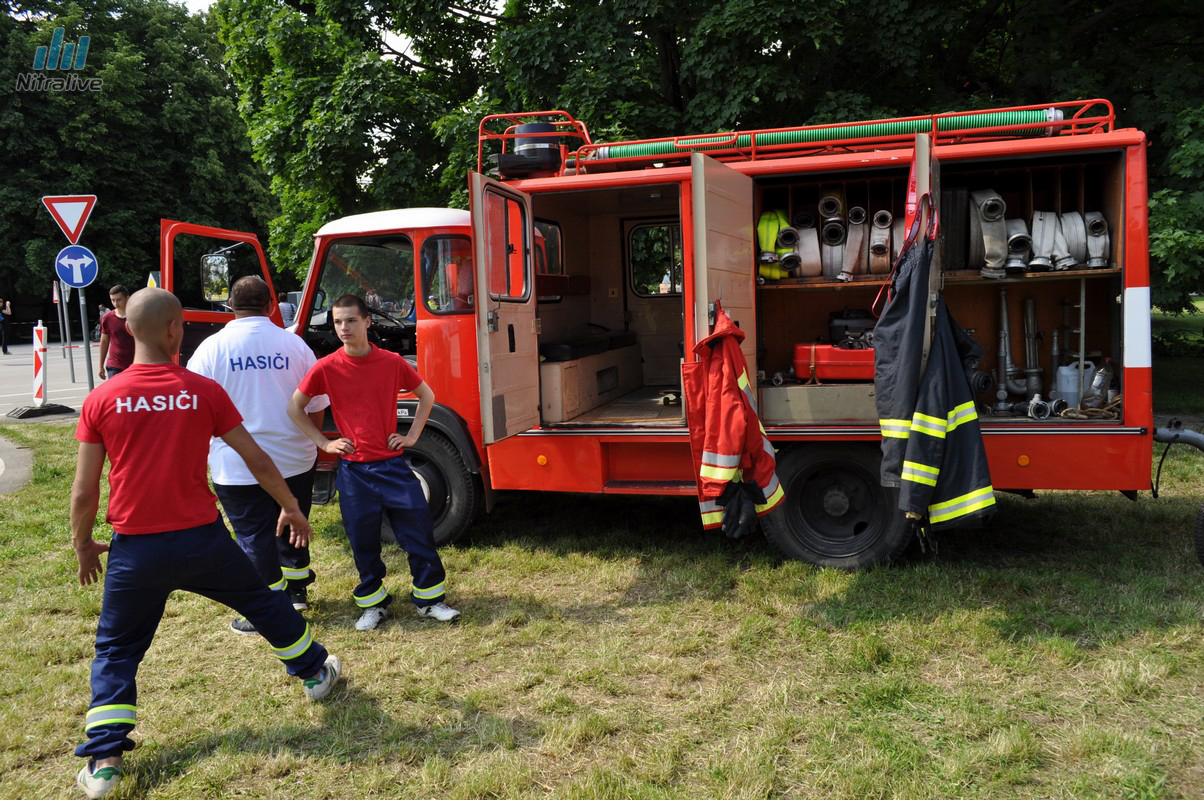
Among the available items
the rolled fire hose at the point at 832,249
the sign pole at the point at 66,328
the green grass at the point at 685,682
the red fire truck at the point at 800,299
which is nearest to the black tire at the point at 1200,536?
the green grass at the point at 685,682

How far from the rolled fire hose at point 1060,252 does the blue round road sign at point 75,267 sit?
10198 mm

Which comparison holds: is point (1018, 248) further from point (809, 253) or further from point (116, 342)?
point (116, 342)

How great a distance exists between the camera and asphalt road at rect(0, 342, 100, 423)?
1502cm

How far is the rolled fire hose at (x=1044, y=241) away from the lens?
205 inches

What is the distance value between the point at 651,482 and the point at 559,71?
20.2 feet

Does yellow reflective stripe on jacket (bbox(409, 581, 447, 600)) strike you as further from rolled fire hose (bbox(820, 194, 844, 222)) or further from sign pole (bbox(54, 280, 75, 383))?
sign pole (bbox(54, 280, 75, 383))

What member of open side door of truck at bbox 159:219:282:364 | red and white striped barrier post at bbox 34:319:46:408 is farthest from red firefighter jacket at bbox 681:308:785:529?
red and white striped barrier post at bbox 34:319:46:408

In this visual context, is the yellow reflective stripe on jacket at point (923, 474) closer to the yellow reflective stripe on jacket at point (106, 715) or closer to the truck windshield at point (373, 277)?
the truck windshield at point (373, 277)

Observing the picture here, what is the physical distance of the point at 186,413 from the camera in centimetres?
327

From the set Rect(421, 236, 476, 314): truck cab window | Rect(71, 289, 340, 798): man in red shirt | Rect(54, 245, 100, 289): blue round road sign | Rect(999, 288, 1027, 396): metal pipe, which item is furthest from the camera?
Rect(54, 245, 100, 289): blue round road sign

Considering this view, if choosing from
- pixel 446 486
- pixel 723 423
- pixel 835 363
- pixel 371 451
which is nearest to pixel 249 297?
pixel 371 451

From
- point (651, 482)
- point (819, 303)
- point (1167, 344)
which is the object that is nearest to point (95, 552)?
point (651, 482)

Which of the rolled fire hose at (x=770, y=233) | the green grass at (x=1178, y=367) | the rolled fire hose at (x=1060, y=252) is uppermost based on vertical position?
the rolled fire hose at (x=770, y=233)

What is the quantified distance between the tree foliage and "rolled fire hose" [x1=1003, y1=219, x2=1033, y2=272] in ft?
99.2
